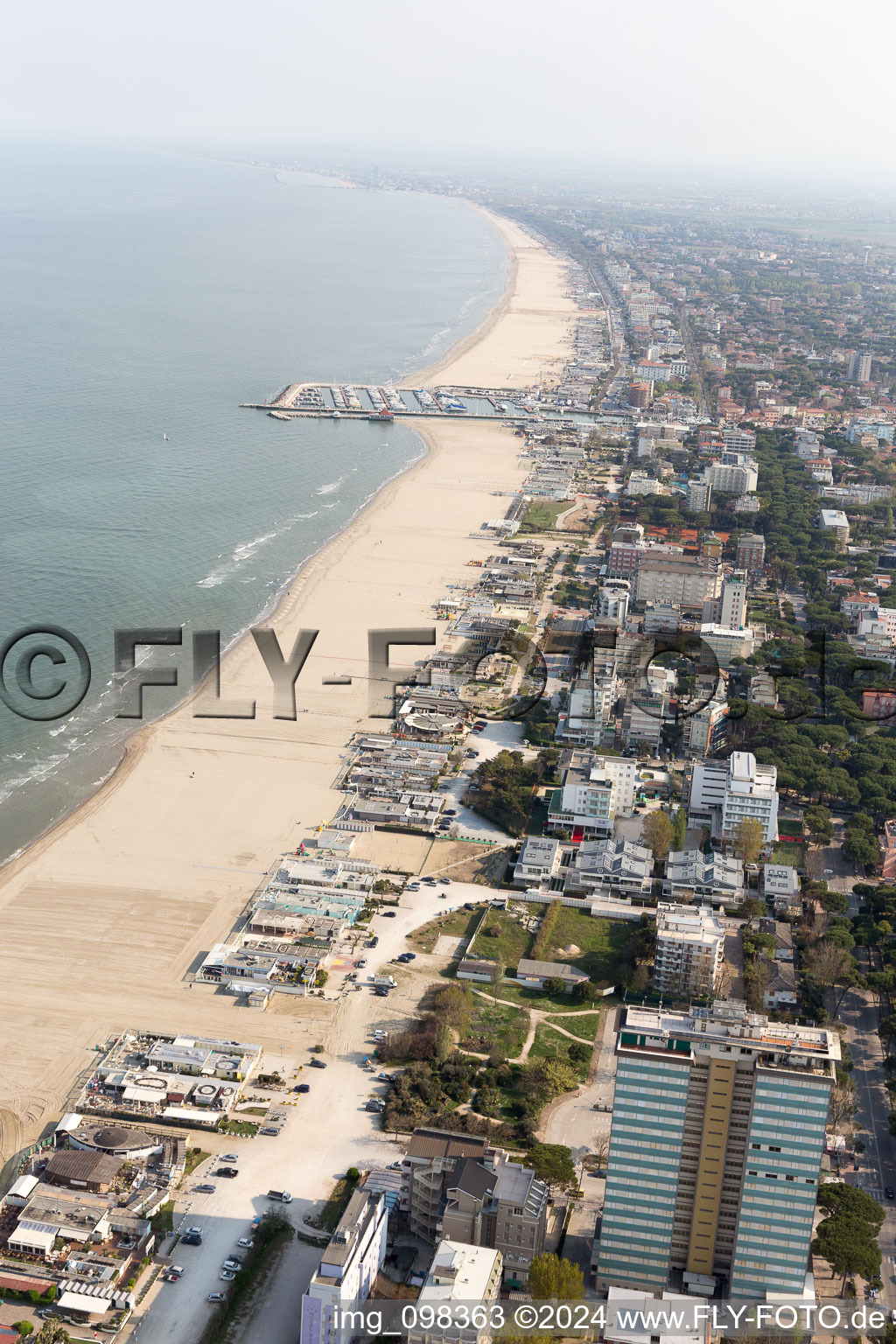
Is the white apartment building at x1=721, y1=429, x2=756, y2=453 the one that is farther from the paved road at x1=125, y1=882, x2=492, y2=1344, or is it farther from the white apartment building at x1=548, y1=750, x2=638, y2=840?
the paved road at x1=125, y1=882, x2=492, y2=1344

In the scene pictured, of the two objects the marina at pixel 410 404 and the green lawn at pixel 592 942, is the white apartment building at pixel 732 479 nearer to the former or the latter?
the marina at pixel 410 404

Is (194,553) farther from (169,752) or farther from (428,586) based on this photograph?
(169,752)

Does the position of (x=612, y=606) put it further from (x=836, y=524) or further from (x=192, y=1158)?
(x=192, y=1158)

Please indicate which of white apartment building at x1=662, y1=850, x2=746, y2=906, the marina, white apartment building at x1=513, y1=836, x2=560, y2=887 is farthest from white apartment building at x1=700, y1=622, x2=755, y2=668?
the marina

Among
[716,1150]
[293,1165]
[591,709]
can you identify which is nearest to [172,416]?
[591,709]

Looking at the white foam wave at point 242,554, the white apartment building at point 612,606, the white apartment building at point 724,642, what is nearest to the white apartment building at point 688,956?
the white apartment building at point 724,642
